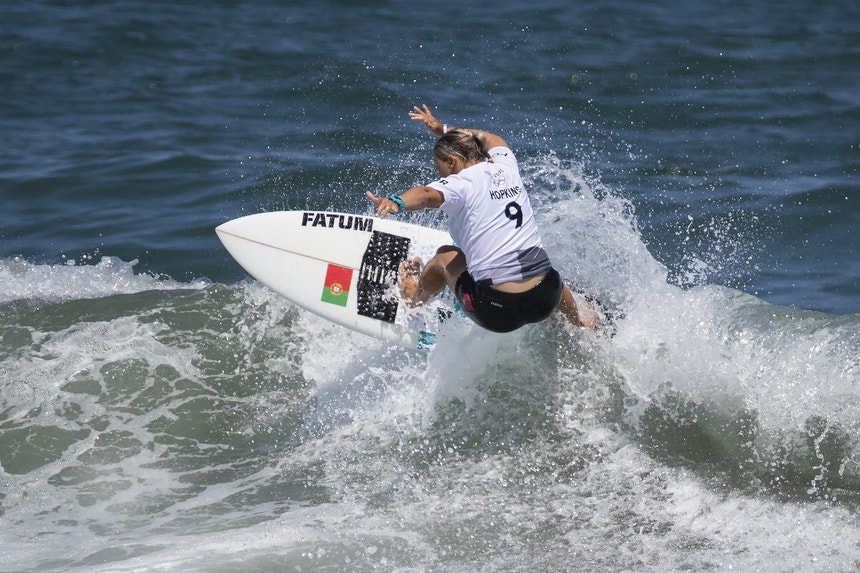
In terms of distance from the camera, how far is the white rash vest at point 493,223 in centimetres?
550

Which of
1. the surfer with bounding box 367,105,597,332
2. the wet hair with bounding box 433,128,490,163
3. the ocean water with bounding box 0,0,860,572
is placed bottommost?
the ocean water with bounding box 0,0,860,572

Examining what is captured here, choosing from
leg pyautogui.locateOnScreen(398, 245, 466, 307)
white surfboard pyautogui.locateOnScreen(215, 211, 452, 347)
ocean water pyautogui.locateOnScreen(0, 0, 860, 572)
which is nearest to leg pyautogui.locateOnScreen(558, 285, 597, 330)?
ocean water pyautogui.locateOnScreen(0, 0, 860, 572)

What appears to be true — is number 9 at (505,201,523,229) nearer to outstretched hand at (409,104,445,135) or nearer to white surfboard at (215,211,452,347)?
outstretched hand at (409,104,445,135)

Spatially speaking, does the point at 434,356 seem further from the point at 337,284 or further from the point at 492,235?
the point at 492,235

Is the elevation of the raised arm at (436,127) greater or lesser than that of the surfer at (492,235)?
greater

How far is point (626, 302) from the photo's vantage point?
6.61 metres

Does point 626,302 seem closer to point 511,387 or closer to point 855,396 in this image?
point 511,387

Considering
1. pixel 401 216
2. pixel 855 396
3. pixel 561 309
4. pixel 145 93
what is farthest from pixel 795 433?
pixel 145 93

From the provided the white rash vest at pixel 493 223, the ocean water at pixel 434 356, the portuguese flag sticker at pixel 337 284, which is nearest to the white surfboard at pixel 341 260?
the portuguese flag sticker at pixel 337 284

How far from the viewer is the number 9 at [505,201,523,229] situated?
18.4ft

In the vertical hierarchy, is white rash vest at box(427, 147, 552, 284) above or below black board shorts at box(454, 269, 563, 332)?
above

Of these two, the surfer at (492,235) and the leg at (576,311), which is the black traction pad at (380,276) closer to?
the surfer at (492,235)

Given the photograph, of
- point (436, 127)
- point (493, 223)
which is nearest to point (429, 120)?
point (436, 127)

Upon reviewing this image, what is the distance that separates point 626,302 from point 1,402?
4.26 m
